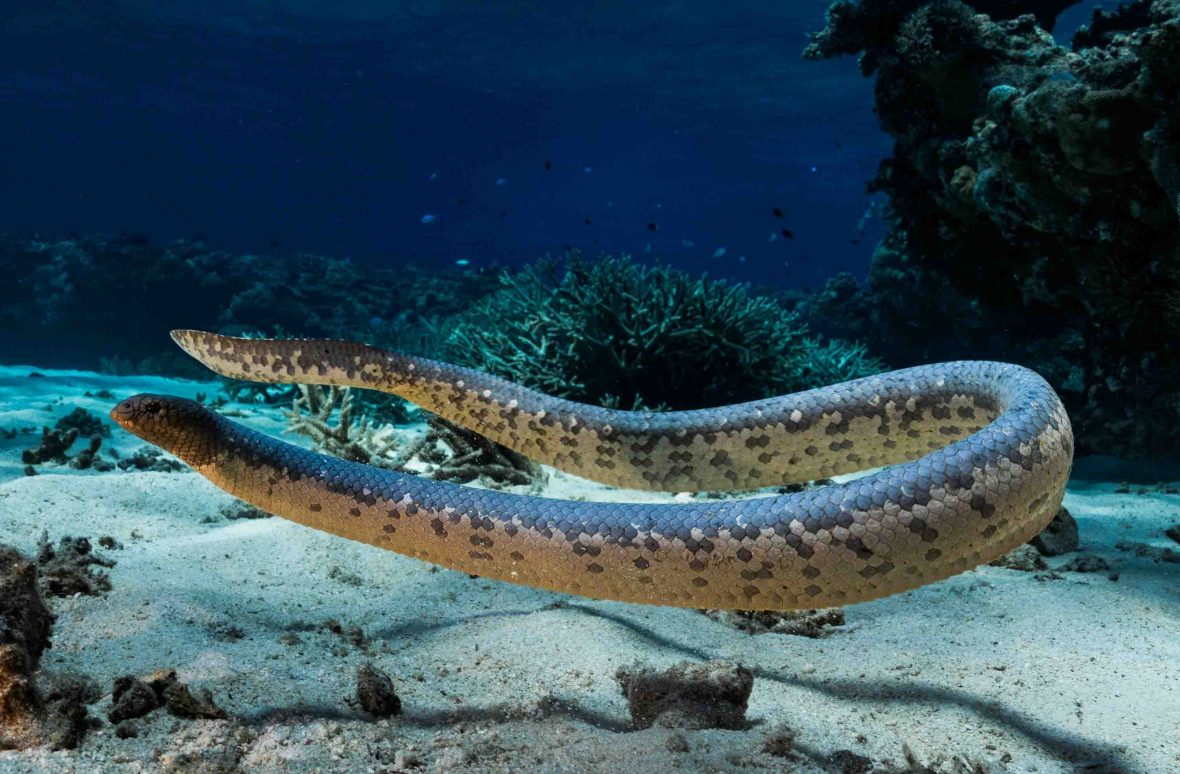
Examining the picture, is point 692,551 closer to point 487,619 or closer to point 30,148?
point 487,619

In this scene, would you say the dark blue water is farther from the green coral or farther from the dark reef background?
the green coral

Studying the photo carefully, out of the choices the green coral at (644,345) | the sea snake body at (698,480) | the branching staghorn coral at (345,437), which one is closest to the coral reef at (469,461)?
the branching staghorn coral at (345,437)

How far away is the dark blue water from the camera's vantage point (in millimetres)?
50250

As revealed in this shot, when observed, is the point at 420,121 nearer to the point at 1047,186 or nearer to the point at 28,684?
the point at 1047,186

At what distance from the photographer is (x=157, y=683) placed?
8.66ft

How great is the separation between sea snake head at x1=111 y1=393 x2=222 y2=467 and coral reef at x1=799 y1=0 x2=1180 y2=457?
713cm

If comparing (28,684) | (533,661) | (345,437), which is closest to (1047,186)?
(533,661)

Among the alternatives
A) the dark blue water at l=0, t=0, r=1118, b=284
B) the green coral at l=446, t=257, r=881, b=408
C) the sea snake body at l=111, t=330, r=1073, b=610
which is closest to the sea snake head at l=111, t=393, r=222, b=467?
the sea snake body at l=111, t=330, r=1073, b=610

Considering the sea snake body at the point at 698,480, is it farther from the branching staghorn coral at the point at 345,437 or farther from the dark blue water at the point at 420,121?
the dark blue water at the point at 420,121

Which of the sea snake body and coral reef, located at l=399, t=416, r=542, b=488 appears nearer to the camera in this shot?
the sea snake body

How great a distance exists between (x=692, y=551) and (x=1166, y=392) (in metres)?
8.31

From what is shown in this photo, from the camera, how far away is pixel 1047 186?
6.96 m

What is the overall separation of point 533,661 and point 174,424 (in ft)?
7.09

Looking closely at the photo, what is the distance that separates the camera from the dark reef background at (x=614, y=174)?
24.2 feet
